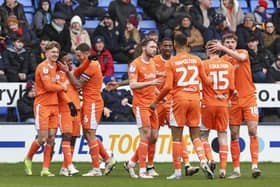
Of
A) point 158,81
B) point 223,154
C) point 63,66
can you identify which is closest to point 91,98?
point 63,66

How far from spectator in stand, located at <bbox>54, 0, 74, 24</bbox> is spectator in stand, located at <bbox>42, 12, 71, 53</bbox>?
2.55 ft

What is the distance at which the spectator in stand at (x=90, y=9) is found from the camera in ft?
79.2

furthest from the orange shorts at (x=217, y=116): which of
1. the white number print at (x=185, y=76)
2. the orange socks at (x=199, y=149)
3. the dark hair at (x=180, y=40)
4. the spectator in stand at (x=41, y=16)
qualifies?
the spectator in stand at (x=41, y=16)

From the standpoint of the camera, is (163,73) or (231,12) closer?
(163,73)

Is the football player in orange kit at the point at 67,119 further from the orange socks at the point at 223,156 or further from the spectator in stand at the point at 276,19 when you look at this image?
the spectator in stand at the point at 276,19

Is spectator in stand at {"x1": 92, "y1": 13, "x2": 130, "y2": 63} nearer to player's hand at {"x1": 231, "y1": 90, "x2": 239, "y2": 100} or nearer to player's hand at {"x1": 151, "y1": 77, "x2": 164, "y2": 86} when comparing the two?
player's hand at {"x1": 231, "y1": 90, "x2": 239, "y2": 100}

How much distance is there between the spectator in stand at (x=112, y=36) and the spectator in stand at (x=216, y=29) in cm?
231

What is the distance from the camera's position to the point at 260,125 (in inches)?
797

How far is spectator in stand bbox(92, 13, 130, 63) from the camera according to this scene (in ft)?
74.9

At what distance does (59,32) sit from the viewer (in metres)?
→ 22.3

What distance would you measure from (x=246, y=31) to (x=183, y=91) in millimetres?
9778

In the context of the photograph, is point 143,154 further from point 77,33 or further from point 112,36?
point 112,36

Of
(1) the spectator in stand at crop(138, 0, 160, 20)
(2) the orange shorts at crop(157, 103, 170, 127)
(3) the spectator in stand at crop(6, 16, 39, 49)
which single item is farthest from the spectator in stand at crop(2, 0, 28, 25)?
(2) the orange shorts at crop(157, 103, 170, 127)

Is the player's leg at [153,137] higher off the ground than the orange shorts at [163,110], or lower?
lower
